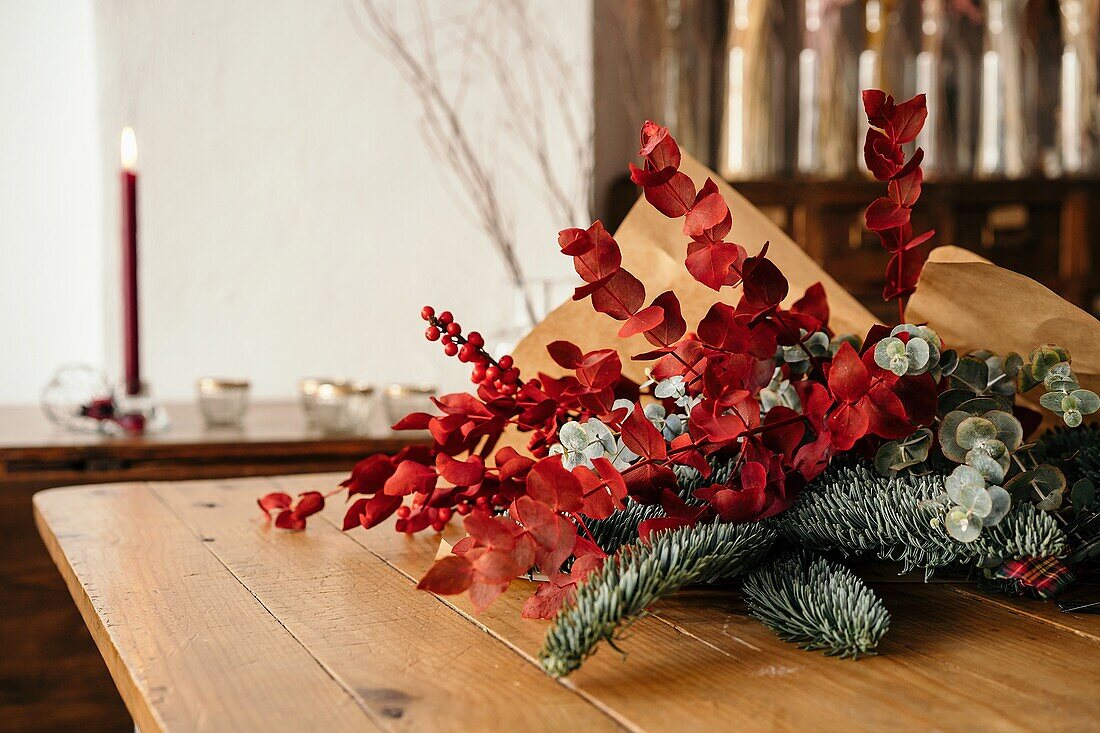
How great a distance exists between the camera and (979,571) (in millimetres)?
562

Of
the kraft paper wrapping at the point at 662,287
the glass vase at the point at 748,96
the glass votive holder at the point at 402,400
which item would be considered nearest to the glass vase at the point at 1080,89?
the glass vase at the point at 748,96

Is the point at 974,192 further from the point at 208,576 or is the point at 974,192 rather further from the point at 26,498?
the point at 208,576

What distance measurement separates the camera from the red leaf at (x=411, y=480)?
548 mm

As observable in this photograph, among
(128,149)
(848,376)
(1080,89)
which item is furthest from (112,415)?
(1080,89)

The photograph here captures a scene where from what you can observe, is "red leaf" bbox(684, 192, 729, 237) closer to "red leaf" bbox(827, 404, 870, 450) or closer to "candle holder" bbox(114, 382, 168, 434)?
"red leaf" bbox(827, 404, 870, 450)

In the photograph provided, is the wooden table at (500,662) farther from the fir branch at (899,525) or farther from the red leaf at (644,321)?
the red leaf at (644,321)

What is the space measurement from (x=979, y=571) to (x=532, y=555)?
256 millimetres

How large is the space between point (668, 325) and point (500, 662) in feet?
0.55

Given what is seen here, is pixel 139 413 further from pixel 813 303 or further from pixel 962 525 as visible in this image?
pixel 962 525

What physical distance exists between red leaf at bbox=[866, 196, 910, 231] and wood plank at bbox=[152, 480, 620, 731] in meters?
0.25

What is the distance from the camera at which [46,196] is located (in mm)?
2211

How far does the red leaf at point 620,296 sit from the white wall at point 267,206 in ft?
5.90

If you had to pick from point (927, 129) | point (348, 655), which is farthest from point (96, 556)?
point (927, 129)

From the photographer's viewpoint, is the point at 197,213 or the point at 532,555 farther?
the point at 197,213
